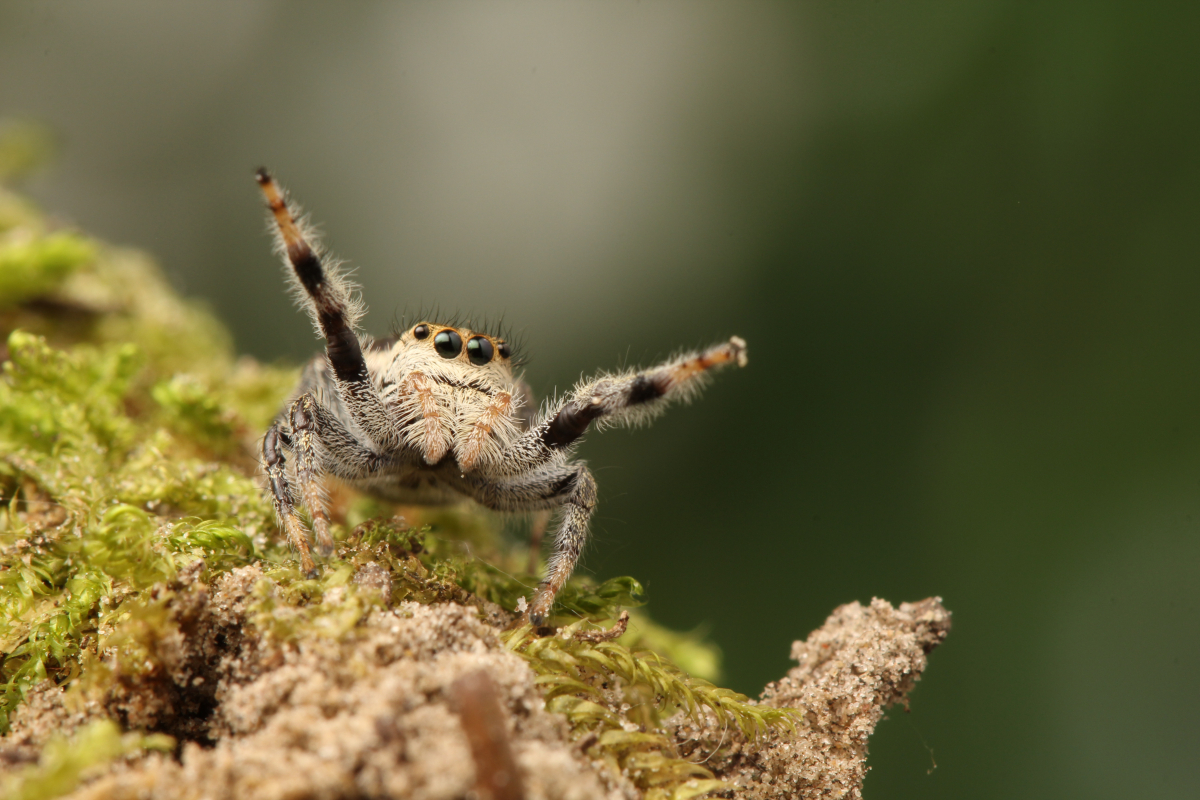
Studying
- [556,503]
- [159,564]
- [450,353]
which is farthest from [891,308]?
[159,564]

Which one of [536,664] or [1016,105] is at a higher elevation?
[1016,105]

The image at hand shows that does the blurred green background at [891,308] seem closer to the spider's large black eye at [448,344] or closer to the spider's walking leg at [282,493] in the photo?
the spider's large black eye at [448,344]

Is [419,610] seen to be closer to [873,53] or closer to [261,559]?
[261,559]

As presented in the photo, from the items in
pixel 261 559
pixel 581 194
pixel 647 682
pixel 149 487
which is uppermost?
pixel 581 194

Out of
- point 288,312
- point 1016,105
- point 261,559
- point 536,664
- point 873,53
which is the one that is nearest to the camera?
point 536,664

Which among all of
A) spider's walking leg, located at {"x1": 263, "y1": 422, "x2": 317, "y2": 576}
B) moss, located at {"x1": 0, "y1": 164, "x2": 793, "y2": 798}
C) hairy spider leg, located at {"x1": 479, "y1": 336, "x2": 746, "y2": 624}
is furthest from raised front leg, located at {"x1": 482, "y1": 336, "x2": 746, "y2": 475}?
spider's walking leg, located at {"x1": 263, "y1": 422, "x2": 317, "y2": 576}

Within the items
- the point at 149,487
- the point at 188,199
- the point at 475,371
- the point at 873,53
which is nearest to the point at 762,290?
the point at 873,53

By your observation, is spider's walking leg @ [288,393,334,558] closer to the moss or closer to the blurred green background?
the moss
